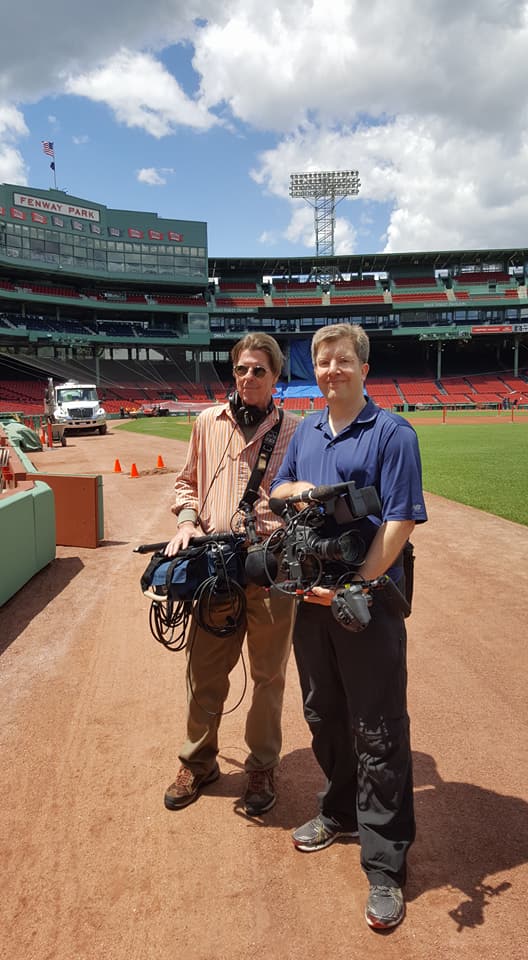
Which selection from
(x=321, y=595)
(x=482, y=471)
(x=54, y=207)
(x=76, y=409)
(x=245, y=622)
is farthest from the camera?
(x=54, y=207)

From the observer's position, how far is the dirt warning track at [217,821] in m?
2.24

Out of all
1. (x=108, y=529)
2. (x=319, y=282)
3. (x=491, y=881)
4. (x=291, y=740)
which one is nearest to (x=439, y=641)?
(x=291, y=740)

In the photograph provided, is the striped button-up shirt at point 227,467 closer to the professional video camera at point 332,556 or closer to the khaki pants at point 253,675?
the khaki pants at point 253,675

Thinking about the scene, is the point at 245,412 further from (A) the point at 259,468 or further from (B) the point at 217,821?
(B) the point at 217,821

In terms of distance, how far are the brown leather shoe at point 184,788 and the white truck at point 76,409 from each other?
27.0m

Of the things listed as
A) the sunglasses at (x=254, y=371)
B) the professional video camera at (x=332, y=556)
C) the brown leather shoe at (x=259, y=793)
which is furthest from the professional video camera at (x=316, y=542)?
the brown leather shoe at (x=259, y=793)

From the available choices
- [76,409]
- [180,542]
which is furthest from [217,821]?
[76,409]

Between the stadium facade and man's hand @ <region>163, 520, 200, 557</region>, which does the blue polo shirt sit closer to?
man's hand @ <region>163, 520, 200, 557</region>

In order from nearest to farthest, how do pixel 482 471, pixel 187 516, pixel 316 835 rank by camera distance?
pixel 316 835 < pixel 187 516 < pixel 482 471

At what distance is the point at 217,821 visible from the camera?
9.59 feet

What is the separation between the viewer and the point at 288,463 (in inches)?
107

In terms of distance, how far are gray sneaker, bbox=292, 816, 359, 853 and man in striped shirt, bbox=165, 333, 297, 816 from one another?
0.29 meters

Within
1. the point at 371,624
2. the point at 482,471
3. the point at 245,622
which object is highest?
the point at 371,624

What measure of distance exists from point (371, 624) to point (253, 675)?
100cm
